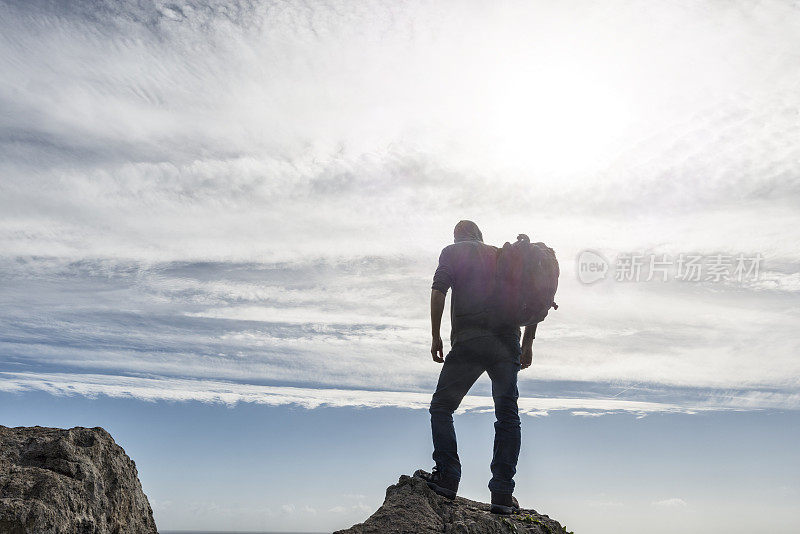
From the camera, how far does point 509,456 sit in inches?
341

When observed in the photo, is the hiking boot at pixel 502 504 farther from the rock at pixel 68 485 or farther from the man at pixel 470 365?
the rock at pixel 68 485

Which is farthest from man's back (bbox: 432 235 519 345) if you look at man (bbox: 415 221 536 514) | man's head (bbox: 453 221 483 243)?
man's head (bbox: 453 221 483 243)

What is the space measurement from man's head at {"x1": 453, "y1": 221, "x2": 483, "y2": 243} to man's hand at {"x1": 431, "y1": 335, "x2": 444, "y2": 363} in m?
1.60

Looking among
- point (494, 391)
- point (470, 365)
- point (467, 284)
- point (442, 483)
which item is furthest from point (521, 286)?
point (442, 483)

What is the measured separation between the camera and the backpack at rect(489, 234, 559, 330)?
8867mm

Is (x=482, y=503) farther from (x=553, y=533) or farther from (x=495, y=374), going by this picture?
(x=495, y=374)

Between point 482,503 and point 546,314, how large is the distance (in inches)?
117

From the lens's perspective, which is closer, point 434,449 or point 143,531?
point 143,531

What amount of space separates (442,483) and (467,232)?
362 centimetres

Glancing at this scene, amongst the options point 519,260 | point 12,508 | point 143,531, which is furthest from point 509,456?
point 12,508

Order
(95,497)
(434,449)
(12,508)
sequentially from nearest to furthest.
→ (12,508) < (95,497) < (434,449)

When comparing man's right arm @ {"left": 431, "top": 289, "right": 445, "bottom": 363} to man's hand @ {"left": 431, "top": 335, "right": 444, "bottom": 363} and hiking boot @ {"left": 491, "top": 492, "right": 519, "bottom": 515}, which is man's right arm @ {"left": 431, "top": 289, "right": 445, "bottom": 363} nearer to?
man's hand @ {"left": 431, "top": 335, "right": 444, "bottom": 363}

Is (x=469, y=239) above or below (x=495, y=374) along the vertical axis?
above

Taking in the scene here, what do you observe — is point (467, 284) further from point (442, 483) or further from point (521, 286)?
point (442, 483)
